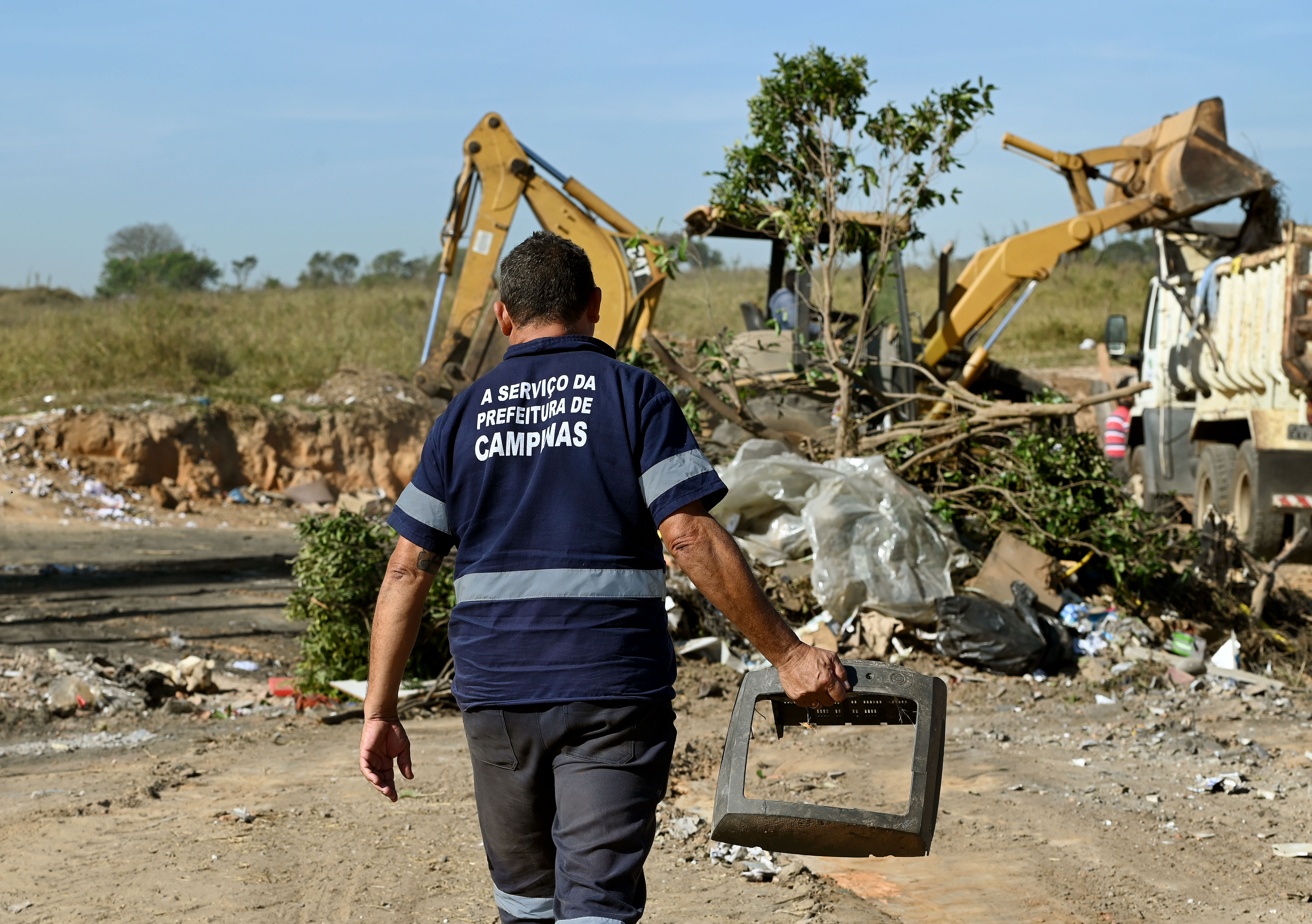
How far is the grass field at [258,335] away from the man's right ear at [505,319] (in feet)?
18.3

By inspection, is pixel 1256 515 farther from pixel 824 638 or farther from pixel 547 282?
pixel 547 282

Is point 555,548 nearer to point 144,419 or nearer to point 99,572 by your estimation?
point 99,572

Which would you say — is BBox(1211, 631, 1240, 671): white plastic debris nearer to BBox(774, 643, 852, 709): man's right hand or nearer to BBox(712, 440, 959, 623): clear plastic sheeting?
BBox(712, 440, 959, 623): clear plastic sheeting

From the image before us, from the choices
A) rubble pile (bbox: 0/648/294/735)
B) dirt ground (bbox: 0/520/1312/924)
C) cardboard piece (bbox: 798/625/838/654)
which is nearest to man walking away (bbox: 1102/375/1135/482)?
dirt ground (bbox: 0/520/1312/924)

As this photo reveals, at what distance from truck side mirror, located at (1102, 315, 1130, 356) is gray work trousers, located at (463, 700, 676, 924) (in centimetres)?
1054

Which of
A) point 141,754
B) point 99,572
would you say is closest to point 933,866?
point 141,754

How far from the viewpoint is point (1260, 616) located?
23.6 ft

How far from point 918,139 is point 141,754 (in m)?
5.88

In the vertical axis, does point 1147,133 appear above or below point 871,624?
above

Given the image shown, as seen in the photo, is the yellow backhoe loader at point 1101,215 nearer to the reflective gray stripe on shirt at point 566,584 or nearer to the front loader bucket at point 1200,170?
the front loader bucket at point 1200,170

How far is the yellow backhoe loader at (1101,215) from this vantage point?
9.56 meters

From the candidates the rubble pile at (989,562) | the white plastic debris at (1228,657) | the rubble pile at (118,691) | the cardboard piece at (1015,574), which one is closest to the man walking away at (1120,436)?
the rubble pile at (989,562)

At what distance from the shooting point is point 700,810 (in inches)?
177

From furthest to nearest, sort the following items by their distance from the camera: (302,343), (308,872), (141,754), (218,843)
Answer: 1. (302,343)
2. (141,754)
3. (218,843)
4. (308,872)
